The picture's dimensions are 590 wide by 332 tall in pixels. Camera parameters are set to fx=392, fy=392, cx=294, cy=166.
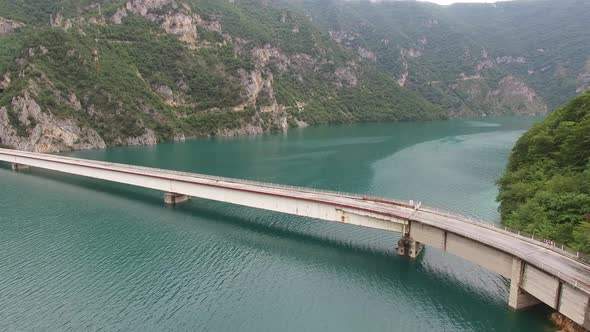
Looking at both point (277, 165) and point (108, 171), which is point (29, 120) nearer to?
point (108, 171)

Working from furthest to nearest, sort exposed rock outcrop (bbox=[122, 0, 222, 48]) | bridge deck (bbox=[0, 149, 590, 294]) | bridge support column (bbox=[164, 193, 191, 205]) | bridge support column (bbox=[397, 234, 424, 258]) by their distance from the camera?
exposed rock outcrop (bbox=[122, 0, 222, 48]), bridge support column (bbox=[164, 193, 191, 205]), bridge support column (bbox=[397, 234, 424, 258]), bridge deck (bbox=[0, 149, 590, 294])

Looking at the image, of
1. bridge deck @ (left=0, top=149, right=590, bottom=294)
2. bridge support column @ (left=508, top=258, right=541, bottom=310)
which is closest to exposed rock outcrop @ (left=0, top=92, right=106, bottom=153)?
bridge deck @ (left=0, top=149, right=590, bottom=294)

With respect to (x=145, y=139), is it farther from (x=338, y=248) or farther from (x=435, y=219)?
(x=435, y=219)

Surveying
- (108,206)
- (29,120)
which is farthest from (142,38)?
(108,206)

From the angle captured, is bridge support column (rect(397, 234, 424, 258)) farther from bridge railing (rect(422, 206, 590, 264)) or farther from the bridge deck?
bridge railing (rect(422, 206, 590, 264))

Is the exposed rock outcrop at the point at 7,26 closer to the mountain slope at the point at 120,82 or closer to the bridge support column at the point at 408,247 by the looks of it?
the mountain slope at the point at 120,82

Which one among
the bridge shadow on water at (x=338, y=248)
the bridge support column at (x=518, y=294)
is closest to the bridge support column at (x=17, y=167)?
the bridge shadow on water at (x=338, y=248)
